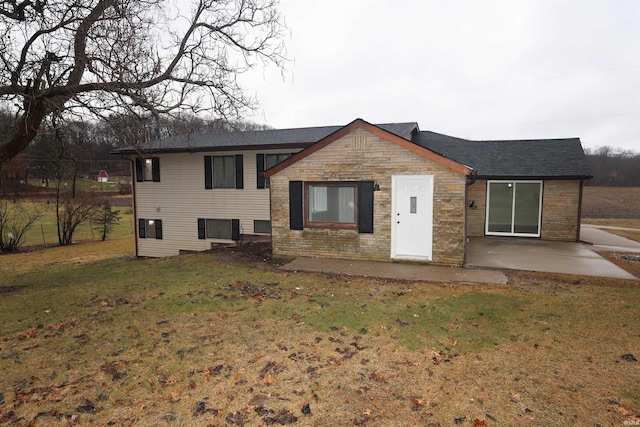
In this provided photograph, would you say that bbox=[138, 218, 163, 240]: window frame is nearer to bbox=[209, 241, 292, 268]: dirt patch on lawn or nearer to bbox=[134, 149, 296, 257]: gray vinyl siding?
bbox=[134, 149, 296, 257]: gray vinyl siding

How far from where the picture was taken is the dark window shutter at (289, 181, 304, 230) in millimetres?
10430

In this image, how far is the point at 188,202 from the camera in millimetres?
16078

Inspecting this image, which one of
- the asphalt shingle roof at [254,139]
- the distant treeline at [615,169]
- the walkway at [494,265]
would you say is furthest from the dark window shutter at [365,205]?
the distant treeline at [615,169]

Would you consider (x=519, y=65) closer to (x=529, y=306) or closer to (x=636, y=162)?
(x=636, y=162)

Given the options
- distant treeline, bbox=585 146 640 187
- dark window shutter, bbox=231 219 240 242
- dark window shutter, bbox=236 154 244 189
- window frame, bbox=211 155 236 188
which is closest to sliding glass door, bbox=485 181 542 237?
dark window shutter, bbox=236 154 244 189

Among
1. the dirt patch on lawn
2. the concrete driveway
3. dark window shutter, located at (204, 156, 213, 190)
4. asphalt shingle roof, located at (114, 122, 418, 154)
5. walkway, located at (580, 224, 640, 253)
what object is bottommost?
the dirt patch on lawn

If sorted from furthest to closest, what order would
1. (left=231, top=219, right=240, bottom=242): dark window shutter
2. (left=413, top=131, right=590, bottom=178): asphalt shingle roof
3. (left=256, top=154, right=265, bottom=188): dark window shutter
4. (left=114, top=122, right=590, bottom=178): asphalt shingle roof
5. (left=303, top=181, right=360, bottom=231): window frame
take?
(left=231, top=219, right=240, bottom=242): dark window shutter < (left=256, top=154, right=265, bottom=188): dark window shutter < (left=114, top=122, right=590, bottom=178): asphalt shingle roof < (left=413, top=131, right=590, bottom=178): asphalt shingle roof < (left=303, top=181, right=360, bottom=231): window frame

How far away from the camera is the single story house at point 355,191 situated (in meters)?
9.34

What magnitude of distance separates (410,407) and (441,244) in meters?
6.32

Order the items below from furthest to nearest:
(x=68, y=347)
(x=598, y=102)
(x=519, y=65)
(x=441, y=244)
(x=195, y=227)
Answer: (x=598, y=102), (x=519, y=65), (x=195, y=227), (x=441, y=244), (x=68, y=347)

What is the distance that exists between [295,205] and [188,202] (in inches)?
296

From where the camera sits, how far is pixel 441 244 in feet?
30.3

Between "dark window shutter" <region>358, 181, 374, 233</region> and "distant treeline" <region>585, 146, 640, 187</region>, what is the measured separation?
45691mm

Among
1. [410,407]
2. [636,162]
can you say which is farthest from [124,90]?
[636,162]
